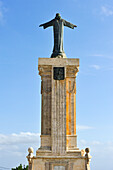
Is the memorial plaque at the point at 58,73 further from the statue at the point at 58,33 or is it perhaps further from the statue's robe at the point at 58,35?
the statue's robe at the point at 58,35

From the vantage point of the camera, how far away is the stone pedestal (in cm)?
2562

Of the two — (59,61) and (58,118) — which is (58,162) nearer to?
(58,118)

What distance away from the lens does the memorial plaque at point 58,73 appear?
27625 mm

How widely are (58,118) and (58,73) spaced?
370 cm

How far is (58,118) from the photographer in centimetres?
2684

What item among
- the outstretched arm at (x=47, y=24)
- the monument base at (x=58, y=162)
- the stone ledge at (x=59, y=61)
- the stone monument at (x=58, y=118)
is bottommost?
the monument base at (x=58, y=162)

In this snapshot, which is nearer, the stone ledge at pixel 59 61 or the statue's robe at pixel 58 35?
the stone ledge at pixel 59 61

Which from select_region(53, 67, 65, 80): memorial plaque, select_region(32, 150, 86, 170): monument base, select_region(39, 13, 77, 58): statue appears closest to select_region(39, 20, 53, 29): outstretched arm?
select_region(39, 13, 77, 58): statue

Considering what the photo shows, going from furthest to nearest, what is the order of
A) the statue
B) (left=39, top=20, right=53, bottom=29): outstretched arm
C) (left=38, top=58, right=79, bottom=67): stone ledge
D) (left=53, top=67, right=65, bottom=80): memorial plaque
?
(left=39, top=20, right=53, bottom=29): outstretched arm
the statue
(left=38, top=58, right=79, bottom=67): stone ledge
(left=53, top=67, right=65, bottom=80): memorial plaque

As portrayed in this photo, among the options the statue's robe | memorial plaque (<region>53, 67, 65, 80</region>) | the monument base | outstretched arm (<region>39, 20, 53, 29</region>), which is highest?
outstretched arm (<region>39, 20, 53, 29</region>)

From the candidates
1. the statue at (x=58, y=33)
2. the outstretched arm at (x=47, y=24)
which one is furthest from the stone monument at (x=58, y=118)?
the outstretched arm at (x=47, y=24)

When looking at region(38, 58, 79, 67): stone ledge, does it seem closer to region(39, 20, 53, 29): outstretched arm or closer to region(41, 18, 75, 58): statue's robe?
region(41, 18, 75, 58): statue's robe

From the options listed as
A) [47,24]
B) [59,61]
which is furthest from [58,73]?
[47,24]

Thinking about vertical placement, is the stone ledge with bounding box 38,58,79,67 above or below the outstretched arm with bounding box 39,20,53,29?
below
